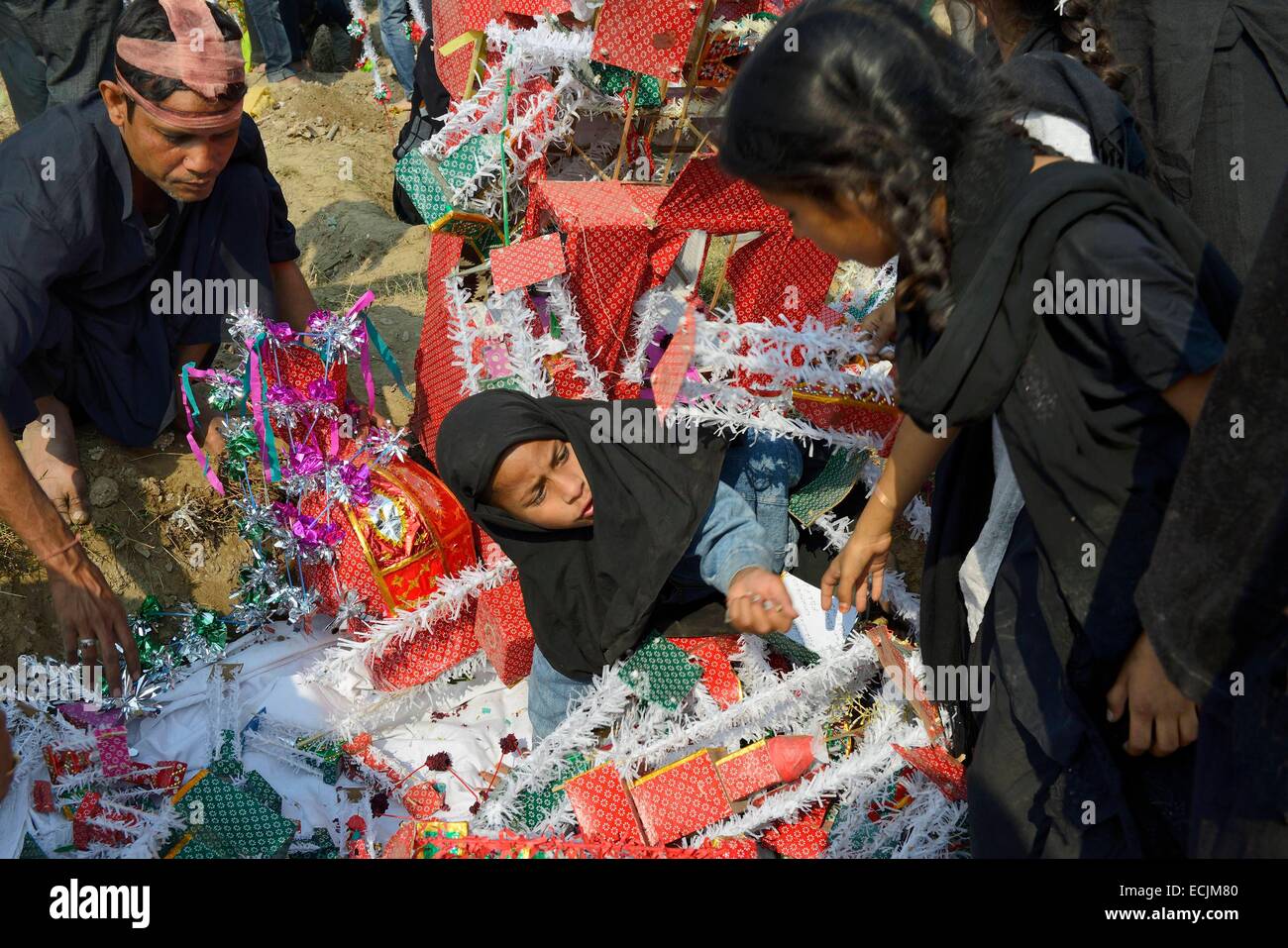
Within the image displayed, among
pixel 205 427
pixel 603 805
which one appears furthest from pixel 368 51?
pixel 603 805

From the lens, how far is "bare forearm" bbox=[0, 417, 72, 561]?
2.28 meters

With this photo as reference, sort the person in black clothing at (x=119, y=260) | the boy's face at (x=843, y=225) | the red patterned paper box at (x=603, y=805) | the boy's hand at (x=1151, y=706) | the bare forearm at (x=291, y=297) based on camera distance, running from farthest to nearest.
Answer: the bare forearm at (x=291, y=297), the person in black clothing at (x=119, y=260), the red patterned paper box at (x=603, y=805), the boy's face at (x=843, y=225), the boy's hand at (x=1151, y=706)

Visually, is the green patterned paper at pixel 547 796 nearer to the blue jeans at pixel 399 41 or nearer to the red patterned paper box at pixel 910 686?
the red patterned paper box at pixel 910 686

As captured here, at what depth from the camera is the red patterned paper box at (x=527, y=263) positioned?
8.16 feet

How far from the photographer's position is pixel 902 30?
1.37m

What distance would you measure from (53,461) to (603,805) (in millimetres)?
2099

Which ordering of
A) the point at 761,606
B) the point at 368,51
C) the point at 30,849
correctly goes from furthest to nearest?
the point at 368,51, the point at 30,849, the point at 761,606

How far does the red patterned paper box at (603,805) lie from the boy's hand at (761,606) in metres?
0.53

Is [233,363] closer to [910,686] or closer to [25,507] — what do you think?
[25,507]

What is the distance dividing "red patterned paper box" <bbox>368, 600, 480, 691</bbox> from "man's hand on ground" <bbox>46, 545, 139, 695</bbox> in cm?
62

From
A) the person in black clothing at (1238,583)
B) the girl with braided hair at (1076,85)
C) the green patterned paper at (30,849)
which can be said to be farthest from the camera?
the green patterned paper at (30,849)

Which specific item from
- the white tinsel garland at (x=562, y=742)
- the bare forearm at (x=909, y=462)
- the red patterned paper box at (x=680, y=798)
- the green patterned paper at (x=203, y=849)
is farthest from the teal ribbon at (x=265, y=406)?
the bare forearm at (x=909, y=462)

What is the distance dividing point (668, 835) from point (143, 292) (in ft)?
7.61

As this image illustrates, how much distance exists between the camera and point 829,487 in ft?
7.81
